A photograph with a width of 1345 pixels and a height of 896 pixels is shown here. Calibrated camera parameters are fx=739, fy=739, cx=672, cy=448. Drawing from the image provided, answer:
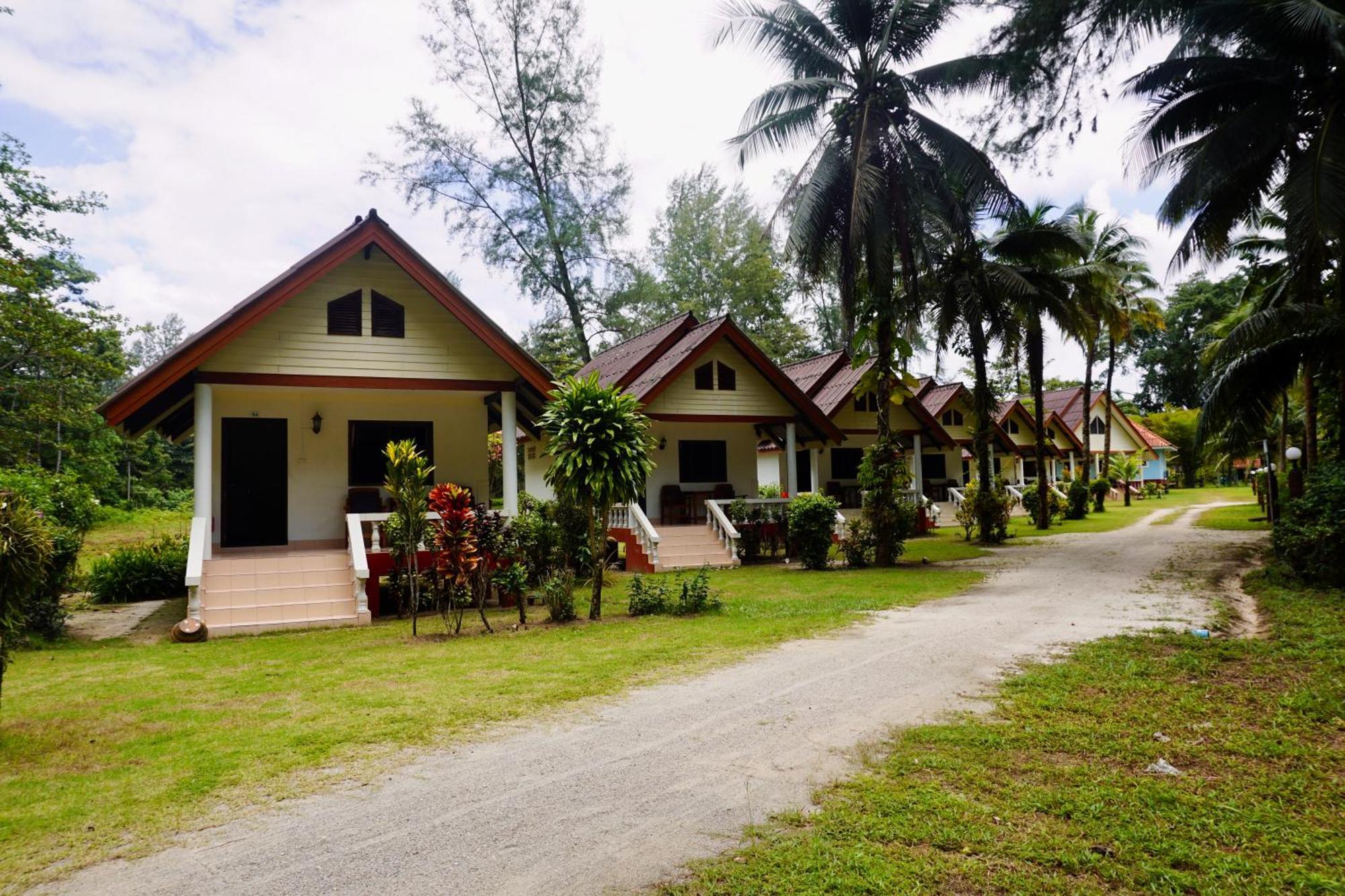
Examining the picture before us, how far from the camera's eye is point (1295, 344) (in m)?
13.9

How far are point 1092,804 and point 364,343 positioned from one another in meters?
11.9

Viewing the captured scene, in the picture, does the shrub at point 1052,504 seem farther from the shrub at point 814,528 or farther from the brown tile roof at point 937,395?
the shrub at point 814,528

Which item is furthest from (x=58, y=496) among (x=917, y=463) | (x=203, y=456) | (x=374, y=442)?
(x=917, y=463)

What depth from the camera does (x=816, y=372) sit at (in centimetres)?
2736

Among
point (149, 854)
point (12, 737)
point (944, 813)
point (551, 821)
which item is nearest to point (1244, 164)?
point (944, 813)

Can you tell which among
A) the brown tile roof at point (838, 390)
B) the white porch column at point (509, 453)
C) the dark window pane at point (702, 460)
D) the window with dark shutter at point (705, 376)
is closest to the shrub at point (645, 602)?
the white porch column at point (509, 453)

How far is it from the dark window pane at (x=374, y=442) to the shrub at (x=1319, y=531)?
14.7 metres

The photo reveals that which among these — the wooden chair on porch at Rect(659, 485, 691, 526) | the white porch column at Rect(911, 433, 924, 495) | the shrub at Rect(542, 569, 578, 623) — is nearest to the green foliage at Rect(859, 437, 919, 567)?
the wooden chair on porch at Rect(659, 485, 691, 526)

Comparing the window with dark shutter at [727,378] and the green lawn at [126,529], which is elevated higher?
the window with dark shutter at [727,378]

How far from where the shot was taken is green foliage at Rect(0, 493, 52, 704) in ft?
17.5

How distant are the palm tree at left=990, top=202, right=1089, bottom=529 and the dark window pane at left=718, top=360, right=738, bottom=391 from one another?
25.9 feet

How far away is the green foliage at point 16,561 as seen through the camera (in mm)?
5332

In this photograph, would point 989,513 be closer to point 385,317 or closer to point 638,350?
point 638,350

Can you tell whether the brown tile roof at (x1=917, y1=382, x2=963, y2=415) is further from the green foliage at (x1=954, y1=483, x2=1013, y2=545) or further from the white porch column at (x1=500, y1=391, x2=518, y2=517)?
the white porch column at (x1=500, y1=391, x2=518, y2=517)
